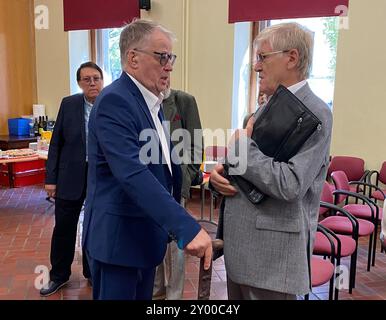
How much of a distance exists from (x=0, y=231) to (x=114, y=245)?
364cm

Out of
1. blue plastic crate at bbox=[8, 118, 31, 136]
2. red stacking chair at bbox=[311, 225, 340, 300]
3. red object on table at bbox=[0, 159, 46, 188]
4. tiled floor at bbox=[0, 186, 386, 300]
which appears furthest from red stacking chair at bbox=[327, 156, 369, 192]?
blue plastic crate at bbox=[8, 118, 31, 136]

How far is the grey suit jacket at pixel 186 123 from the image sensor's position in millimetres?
2889

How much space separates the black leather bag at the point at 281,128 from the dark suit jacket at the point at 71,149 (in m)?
1.83

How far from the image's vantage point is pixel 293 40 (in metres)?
1.45

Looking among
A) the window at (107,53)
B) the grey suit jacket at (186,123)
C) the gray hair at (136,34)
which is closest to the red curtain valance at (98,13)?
the window at (107,53)

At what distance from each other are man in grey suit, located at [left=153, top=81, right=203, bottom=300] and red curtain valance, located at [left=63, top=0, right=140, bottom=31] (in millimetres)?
3724

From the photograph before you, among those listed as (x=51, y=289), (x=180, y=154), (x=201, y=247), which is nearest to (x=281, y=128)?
(x=201, y=247)

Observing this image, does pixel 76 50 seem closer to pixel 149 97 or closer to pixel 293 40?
pixel 149 97

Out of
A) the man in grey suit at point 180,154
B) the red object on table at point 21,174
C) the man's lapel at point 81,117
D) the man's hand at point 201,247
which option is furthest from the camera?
the red object on table at point 21,174

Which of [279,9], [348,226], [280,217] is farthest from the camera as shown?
[279,9]

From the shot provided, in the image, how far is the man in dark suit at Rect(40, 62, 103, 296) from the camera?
303cm

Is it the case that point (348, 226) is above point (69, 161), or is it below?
below

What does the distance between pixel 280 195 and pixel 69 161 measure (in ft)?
6.72

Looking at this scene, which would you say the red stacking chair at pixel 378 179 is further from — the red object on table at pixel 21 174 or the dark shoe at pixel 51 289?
the red object on table at pixel 21 174
